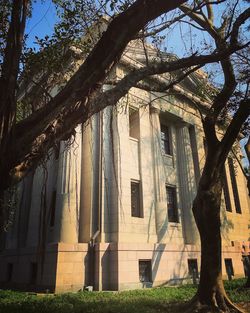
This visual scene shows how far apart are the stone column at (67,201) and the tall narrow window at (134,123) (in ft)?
14.1

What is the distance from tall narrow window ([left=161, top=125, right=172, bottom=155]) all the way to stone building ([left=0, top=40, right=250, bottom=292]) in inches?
2.7

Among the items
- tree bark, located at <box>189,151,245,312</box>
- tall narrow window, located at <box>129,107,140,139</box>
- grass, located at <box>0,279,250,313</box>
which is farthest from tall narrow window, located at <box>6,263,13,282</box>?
tree bark, located at <box>189,151,245,312</box>

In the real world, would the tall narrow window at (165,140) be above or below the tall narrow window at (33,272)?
above

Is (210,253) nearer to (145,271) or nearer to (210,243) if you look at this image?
(210,243)

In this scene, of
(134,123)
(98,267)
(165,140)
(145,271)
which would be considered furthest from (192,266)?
(134,123)

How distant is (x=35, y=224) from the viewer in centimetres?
1688

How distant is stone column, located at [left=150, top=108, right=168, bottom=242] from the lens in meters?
17.0

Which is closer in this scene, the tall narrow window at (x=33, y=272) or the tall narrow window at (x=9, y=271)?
the tall narrow window at (x=33, y=272)

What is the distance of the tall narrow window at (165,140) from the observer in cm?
2053

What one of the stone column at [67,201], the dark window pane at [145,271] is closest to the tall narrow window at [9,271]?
the stone column at [67,201]

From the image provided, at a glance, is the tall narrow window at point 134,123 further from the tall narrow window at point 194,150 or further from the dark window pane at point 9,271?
the dark window pane at point 9,271

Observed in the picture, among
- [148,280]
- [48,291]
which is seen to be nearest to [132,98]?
[148,280]

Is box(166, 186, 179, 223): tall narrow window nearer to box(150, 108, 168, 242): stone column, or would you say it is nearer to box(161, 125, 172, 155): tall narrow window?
box(150, 108, 168, 242): stone column

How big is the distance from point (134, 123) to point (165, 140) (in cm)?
315
